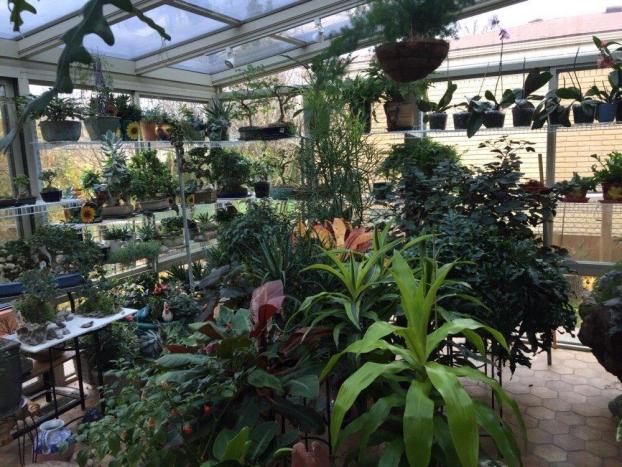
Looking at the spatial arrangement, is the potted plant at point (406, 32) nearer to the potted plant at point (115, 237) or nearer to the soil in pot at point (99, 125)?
A: the soil in pot at point (99, 125)

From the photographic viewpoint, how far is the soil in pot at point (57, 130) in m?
3.17

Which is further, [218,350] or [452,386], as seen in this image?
[218,350]

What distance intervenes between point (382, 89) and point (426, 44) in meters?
1.64

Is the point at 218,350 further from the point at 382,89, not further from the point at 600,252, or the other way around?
the point at 600,252

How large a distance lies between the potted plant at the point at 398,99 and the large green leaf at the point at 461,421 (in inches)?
116

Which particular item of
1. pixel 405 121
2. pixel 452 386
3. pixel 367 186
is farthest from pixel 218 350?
pixel 405 121

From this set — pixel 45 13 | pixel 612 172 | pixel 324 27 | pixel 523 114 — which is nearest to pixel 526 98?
pixel 523 114

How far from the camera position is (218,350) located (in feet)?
5.28

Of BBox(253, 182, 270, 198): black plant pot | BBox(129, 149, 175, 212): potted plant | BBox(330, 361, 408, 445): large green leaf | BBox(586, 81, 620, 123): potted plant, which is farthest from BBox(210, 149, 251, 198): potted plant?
BBox(330, 361, 408, 445): large green leaf

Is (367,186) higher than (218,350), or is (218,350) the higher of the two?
(367,186)

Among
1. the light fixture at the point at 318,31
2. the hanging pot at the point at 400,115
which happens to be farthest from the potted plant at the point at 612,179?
the light fixture at the point at 318,31

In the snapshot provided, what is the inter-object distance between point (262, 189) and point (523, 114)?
2.35 m

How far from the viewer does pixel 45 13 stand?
3109 mm

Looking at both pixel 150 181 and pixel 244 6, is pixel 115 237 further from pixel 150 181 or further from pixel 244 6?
pixel 244 6
